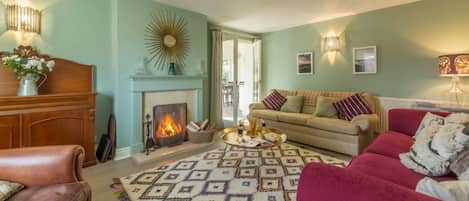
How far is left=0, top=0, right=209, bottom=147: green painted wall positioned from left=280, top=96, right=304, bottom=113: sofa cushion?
2781 mm

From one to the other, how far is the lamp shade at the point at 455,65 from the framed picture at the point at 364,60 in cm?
109

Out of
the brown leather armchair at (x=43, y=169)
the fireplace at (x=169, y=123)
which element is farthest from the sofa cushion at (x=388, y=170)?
the fireplace at (x=169, y=123)

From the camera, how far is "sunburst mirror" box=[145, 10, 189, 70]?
3.82 metres

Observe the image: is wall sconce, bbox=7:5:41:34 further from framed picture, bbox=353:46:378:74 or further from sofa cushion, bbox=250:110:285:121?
framed picture, bbox=353:46:378:74

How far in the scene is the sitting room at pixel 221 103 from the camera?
1619mm

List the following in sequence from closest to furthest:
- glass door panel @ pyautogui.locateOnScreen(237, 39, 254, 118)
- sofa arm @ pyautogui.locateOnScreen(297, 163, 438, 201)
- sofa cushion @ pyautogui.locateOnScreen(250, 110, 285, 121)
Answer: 1. sofa arm @ pyautogui.locateOnScreen(297, 163, 438, 201)
2. sofa cushion @ pyautogui.locateOnScreen(250, 110, 285, 121)
3. glass door panel @ pyautogui.locateOnScreen(237, 39, 254, 118)

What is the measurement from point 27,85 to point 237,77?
3.88 meters

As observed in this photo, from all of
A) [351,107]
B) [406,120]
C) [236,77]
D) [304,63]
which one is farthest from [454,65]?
[236,77]

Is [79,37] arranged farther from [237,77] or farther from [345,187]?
[345,187]

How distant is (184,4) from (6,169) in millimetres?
3236

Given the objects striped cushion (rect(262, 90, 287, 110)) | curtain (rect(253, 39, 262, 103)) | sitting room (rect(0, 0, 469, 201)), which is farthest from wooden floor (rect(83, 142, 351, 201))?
curtain (rect(253, 39, 262, 103))

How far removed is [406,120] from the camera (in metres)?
2.70

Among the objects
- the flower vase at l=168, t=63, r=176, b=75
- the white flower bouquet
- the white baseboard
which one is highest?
the flower vase at l=168, t=63, r=176, b=75

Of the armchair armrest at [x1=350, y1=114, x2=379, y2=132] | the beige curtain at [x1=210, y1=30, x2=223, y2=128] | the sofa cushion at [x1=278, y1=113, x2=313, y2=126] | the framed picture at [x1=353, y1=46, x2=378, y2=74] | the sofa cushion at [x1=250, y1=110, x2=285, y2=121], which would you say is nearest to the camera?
the armchair armrest at [x1=350, y1=114, x2=379, y2=132]
